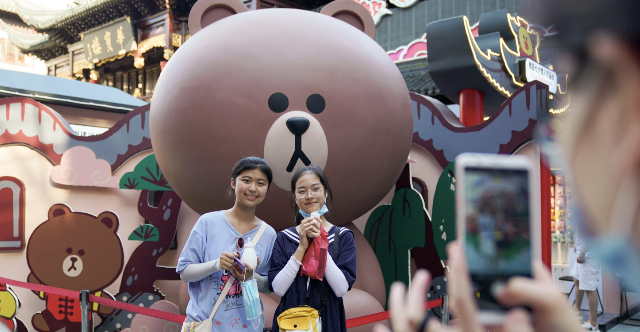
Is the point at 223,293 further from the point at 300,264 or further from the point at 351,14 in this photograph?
the point at 351,14

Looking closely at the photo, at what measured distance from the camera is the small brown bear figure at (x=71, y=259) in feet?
12.9

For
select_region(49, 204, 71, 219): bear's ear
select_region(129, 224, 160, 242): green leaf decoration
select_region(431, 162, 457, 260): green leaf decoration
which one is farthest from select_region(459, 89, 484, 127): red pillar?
select_region(49, 204, 71, 219): bear's ear

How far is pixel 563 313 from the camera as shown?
0.42 meters

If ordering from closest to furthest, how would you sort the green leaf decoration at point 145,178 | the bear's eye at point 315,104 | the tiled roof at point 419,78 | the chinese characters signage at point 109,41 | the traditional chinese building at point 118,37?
the bear's eye at point 315,104, the green leaf decoration at point 145,178, the tiled roof at point 419,78, the traditional chinese building at point 118,37, the chinese characters signage at point 109,41

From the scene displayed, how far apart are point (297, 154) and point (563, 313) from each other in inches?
90.9

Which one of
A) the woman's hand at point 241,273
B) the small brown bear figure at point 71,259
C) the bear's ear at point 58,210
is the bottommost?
the small brown bear figure at point 71,259

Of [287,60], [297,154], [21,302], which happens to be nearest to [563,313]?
[297,154]

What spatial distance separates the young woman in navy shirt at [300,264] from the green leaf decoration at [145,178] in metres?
2.28

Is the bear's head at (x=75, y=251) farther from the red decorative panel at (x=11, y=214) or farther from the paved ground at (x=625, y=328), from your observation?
the paved ground at (x=625, y=328)

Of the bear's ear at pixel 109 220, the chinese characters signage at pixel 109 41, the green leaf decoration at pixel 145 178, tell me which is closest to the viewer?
the green leaf decoration at pixel 145 178

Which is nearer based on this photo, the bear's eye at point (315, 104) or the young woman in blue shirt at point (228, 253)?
the young woman in blue shirt at point (228, 253)

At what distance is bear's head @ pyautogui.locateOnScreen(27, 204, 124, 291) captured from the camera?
3984mm

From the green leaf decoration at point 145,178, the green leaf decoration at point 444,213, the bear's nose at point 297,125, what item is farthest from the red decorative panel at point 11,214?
the green leaf decoration at point 444,213

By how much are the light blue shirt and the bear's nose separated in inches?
29.7
